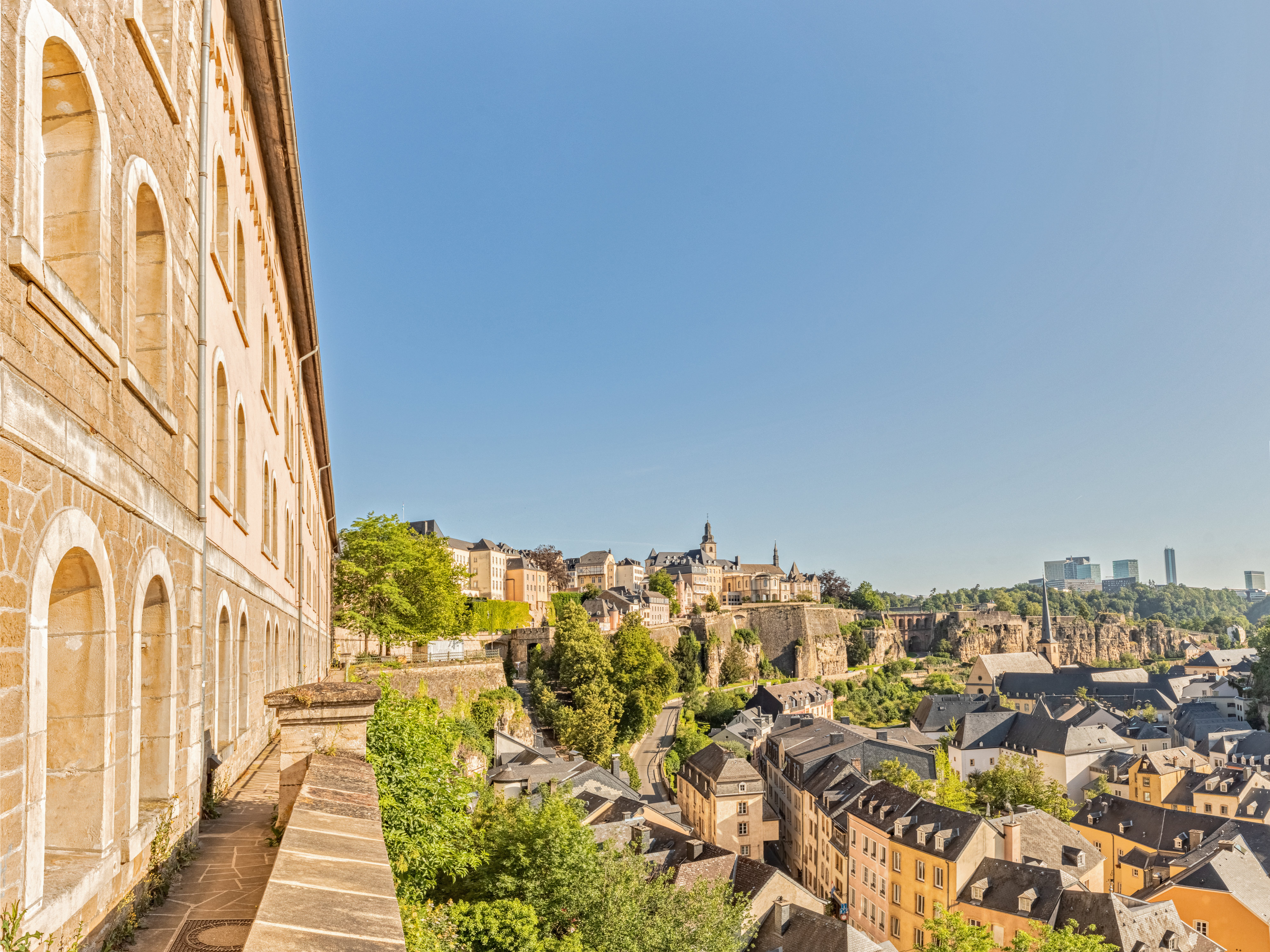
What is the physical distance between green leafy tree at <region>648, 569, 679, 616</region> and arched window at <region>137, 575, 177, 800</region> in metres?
Answer: 105

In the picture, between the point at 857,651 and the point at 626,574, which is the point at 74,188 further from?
the point at 626,574

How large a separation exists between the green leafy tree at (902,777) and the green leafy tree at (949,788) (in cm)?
57

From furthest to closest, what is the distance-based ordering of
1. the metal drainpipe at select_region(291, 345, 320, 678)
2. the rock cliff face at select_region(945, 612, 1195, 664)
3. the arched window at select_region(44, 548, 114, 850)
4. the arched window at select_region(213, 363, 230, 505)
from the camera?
1. the rock cliff face at select_region(945, 612, 1195, 664)
2. the metal drainpipe at select_region(291, 345, 320, 678)
3. the arched window at select_region(213, 363, 230, 505)
4. the arched window at select_region(44, 548, 114, 850)

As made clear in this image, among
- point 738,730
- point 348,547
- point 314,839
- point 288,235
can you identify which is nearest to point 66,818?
point 314,839

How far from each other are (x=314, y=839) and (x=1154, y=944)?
3731cm

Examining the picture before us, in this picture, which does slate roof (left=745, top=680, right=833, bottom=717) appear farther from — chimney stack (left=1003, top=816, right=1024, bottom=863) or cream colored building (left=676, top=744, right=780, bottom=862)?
chimney stack (left=1003, top=816, right=1024, bottom=863)

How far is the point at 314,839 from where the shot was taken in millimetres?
4641

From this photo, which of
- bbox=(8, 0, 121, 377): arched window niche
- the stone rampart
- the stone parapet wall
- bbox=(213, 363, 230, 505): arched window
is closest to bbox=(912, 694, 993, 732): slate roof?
the stone rampart

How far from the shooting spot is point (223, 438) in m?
10.0

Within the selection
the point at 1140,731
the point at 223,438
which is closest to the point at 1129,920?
the point at 223,438

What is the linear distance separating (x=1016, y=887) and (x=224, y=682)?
118ft

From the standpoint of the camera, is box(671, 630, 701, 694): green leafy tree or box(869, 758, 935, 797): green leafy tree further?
box(671, 630, 701, 694): green leafy tree

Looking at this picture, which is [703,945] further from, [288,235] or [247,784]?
[288,235]

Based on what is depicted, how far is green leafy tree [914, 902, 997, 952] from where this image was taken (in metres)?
27.1
